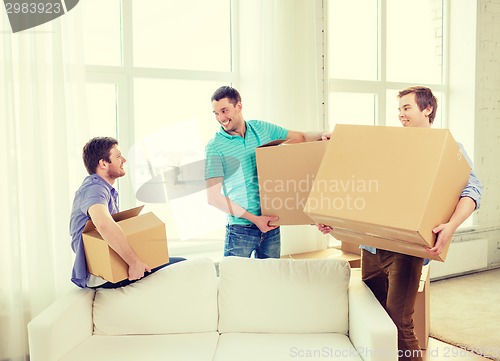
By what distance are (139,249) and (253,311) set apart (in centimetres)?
56

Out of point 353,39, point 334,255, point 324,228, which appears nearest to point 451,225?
point 324,228

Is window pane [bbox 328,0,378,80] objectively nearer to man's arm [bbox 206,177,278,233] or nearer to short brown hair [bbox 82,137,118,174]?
man's arm [bbox 206,177,278,233]

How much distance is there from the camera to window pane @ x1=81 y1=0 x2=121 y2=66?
295 cm

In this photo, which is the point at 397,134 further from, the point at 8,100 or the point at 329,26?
the point at 329,26

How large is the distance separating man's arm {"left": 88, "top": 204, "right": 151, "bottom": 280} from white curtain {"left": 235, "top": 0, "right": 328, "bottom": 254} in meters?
1.46

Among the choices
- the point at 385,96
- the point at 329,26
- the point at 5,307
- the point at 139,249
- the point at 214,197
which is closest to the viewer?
the point at 139,249

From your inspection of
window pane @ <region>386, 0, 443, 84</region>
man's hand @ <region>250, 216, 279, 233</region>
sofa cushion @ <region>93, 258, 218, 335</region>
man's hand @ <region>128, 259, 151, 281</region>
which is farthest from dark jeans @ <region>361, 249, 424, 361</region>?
window pane @ <region>386, 0, 443, 84</region>

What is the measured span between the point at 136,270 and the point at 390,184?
3.43 feet

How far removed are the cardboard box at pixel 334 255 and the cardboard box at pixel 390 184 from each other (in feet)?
4.39

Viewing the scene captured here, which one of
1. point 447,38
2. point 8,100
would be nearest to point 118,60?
point 8,100

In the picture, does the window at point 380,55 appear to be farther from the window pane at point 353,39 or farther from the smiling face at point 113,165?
the smiling face at point 113,165

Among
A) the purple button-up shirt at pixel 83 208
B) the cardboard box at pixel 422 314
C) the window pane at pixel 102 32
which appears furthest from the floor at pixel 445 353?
the window pane at pixel 102 32

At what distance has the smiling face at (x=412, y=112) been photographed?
2.07 metres

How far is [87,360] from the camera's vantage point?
1.87 metres
